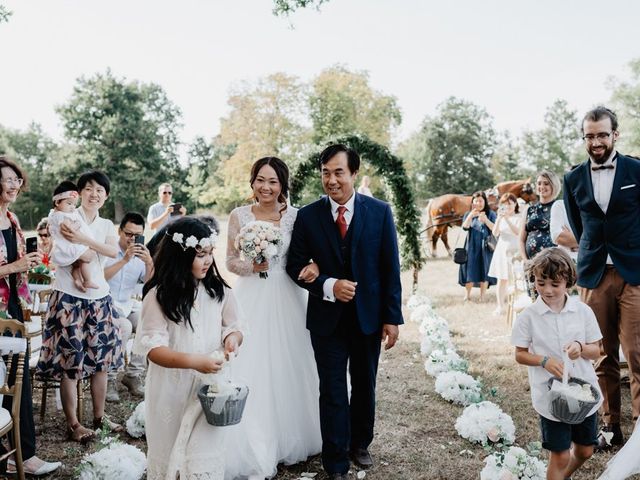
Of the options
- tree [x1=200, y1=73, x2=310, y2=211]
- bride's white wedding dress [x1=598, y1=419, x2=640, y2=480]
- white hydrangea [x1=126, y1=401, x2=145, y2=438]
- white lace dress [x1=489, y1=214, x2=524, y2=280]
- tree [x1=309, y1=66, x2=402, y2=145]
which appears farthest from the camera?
tree [x1=309, y1=66, x2=402, y2=145]

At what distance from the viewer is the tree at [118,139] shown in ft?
140

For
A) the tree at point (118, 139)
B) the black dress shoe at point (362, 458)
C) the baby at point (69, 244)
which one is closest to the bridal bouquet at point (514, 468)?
the black dress shoe at point (362, 458)

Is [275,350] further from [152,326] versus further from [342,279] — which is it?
[152,326]

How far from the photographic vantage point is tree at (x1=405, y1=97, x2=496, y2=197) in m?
50.3

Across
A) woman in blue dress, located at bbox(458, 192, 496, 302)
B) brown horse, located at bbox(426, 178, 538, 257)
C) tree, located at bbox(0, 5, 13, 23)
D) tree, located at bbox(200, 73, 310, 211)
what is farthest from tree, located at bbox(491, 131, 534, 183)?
tree, located at bbox(0, 5, 13, 23)

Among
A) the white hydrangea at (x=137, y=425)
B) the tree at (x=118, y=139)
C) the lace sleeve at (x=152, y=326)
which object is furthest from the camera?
the tree at (x=118, y=139)

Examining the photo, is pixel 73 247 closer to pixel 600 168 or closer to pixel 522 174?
pixel 600 168

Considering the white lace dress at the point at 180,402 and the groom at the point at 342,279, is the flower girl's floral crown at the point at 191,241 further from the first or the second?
the groom at the point at 342,279

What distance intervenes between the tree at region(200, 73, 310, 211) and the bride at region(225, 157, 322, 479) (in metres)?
30.9

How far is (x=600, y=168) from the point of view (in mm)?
4055

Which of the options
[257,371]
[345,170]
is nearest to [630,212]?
[345,170]

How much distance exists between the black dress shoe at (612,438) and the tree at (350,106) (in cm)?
3296

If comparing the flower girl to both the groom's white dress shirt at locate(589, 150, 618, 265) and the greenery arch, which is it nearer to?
the groom's white dress shirt at locate(589, 150, 618, 265)

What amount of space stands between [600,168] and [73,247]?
4205 mm
